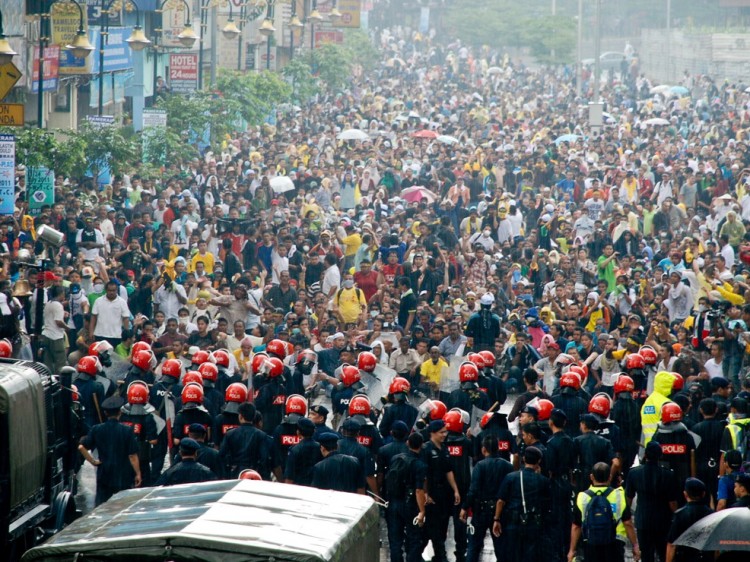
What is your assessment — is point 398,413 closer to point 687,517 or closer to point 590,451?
point 590,451

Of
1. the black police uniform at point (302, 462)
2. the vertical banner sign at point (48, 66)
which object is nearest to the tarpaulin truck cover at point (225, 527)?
the black police uniform at point (302, 462)

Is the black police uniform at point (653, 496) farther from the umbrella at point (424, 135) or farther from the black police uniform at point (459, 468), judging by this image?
the umbrella at point (424, 135)

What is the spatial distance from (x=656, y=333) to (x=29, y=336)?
7.41 meters

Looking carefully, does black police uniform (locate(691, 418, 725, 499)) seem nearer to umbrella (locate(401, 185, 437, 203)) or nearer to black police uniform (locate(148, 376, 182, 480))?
black police uniform (locate(148, 376, 182, 480))

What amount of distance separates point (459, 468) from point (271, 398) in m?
2.64

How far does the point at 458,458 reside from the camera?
12922 mm

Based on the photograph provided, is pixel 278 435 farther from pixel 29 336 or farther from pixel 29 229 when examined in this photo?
pixel 29 229

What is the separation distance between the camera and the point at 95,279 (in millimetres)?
20031

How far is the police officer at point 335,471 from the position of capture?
11.9 m

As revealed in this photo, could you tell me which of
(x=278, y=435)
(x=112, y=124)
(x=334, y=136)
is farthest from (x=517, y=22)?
(x=278, y=435)

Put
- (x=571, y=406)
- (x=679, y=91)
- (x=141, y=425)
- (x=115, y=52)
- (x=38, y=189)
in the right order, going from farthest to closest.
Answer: (x=679, y=91) < (x=115, y=52) < (x=38, y=189) < (x=571, y=406) < (x=141, y=425)

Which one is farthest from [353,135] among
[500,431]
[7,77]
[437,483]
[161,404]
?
[437,483]

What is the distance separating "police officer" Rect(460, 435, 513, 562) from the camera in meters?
12.1

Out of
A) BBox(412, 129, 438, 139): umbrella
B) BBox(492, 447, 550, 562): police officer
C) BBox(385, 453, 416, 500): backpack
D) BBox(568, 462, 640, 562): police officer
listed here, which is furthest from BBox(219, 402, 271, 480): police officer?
BBox(412, 129, 438, 139): umbrella
